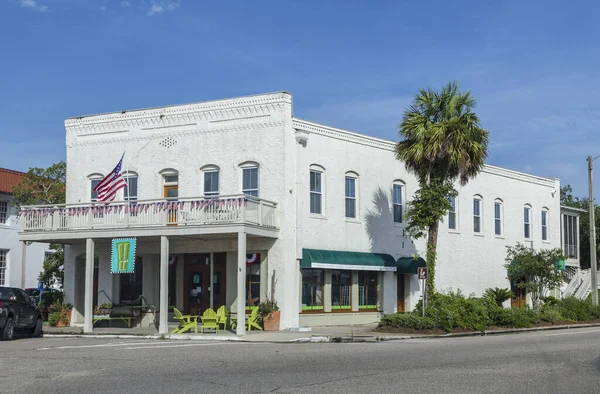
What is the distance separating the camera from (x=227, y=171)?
2970 centimetres

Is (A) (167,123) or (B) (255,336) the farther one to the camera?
(A) (167,123)

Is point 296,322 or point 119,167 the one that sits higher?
point 119,167

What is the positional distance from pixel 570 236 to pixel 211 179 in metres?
25.4

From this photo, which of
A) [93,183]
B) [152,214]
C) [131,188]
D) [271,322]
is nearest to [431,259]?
[271,322]

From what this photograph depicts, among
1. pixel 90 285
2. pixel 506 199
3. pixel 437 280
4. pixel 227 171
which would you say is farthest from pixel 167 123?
pixel 506 199

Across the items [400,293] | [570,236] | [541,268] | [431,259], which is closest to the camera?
[431,259]

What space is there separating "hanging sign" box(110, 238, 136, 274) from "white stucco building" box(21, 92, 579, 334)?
1.05 ft

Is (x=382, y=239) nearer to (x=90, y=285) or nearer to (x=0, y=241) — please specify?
(x=90, y=285)

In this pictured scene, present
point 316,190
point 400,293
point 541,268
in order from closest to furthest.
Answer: point 316,190
point 400,293
point 541,268

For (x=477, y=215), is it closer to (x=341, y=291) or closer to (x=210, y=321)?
(x=341, y=291)

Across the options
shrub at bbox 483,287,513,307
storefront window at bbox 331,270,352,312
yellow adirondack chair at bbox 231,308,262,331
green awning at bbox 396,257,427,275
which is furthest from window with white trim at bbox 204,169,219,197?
shrub at bbox 483,287,513,307

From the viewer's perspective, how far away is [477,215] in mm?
38750

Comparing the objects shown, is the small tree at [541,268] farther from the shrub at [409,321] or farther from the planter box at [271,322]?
the planter box at [271,322]

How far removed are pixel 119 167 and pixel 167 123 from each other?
3.46 meters
